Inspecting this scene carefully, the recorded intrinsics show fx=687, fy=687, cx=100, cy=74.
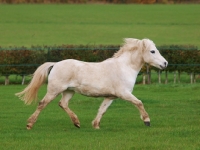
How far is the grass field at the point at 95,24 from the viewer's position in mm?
50591

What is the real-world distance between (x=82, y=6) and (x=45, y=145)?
202 ft

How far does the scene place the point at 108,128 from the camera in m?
13.7

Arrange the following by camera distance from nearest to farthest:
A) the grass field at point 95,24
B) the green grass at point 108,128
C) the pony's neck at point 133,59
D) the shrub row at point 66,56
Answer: the green grass at point 108,128, the pony's neck at point 133,59, the shrub row at point 66,56, the grass field at point 95,24

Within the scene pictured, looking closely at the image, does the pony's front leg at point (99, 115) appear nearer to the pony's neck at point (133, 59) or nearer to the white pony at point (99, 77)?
the white pony at point (99, 77)

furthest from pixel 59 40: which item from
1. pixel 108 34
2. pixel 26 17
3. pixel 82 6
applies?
pixel 82 6

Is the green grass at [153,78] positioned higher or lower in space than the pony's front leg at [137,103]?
lower

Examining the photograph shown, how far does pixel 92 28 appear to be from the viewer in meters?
57.4

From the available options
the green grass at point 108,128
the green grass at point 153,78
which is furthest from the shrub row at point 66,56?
the green grass at point 108,128

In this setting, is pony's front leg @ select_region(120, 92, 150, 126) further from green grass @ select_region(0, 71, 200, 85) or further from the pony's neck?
green grass @ select_region(0, 71, 200, 85)

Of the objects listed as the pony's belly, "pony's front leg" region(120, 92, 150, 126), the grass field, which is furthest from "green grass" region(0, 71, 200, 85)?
"pony's front leg" region(120, 92, 150, 126)

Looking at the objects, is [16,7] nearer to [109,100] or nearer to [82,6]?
[82,6]

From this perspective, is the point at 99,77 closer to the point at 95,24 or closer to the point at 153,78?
the point at 153,78

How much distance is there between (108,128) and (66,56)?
51.5 ft

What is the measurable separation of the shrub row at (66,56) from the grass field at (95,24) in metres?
16.5
